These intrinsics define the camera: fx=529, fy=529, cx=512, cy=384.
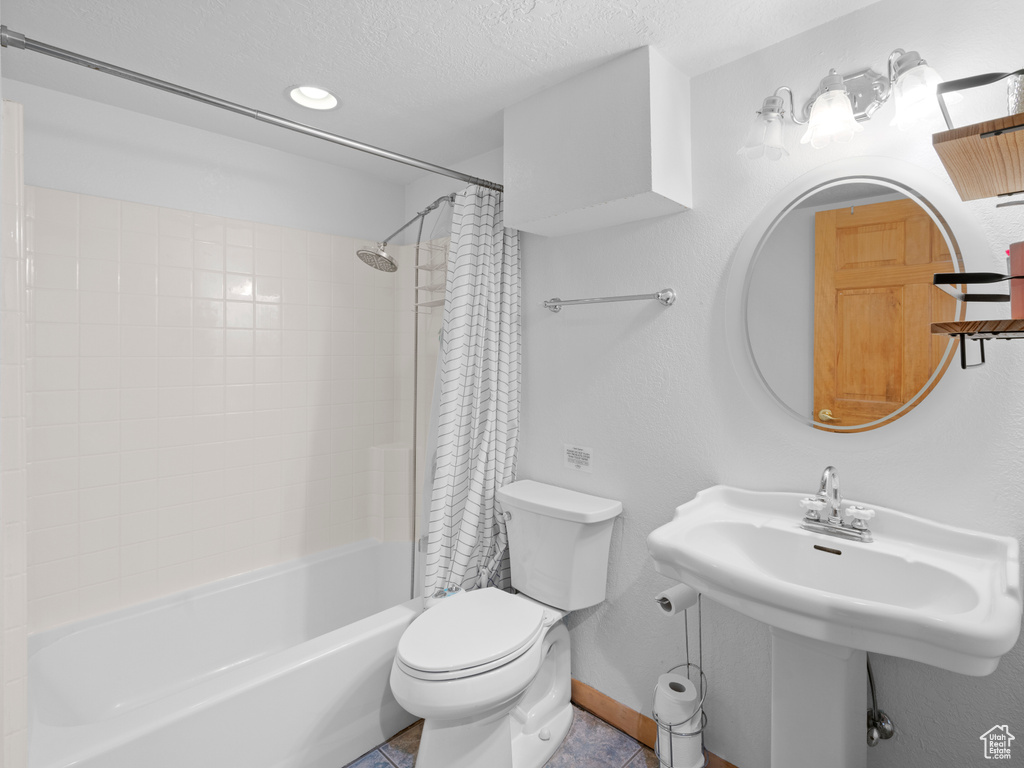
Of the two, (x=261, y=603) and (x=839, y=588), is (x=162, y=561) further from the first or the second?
(x=839, y=588)

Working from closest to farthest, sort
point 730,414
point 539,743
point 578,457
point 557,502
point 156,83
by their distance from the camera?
1. point 156,83
2. point 730,414
3. point 539,743
4. point 557,502
5. point 578,457

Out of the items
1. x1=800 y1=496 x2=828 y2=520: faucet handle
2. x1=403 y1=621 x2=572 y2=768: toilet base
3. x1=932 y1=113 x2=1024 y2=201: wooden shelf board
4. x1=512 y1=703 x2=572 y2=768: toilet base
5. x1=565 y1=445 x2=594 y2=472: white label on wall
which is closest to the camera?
x1=932 y1=113 x2=1024 y2=201: wooden shelf board

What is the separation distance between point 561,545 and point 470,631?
1.41 ft

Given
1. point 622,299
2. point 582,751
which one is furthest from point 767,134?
point 582,751

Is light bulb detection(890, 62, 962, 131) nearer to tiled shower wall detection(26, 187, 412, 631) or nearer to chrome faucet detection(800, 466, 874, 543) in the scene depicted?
chrome faucet detection(800, 466, 874, 543)

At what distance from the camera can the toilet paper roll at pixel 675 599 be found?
1413 millimetres

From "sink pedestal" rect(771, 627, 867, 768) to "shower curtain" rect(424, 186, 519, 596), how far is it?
1.10 m

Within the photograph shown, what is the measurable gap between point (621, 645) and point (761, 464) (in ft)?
2.78

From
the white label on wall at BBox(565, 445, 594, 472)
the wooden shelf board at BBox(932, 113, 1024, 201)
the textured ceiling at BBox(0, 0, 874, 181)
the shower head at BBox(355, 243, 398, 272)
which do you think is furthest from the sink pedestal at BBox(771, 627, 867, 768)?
the shower head at BBox(355, 243, 398, 272)

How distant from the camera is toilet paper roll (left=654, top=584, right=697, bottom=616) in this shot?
1.41m

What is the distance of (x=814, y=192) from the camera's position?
1423 millimetres

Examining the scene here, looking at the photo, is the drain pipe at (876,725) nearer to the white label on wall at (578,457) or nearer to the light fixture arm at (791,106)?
the white label on wall at (578,457)

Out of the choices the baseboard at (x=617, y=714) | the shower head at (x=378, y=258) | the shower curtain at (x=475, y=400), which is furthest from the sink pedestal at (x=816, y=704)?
the shower head at (x=378, y=258)

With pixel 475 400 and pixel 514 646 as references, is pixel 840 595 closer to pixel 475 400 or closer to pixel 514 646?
pixel 514 646
